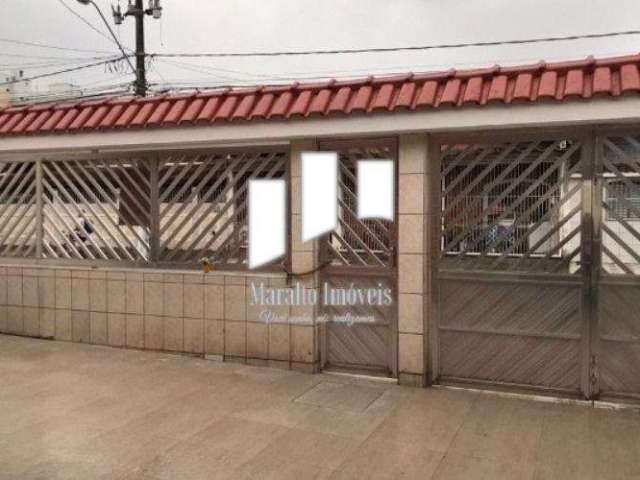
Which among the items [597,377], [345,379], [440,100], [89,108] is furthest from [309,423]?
[89,108]

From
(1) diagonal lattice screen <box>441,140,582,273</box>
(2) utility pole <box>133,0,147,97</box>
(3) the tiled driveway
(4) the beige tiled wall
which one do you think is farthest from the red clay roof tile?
(2) utility pole <box>133,0,147,97</box>

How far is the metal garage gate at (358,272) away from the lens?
5.66 metres

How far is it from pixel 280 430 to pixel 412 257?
197 cm

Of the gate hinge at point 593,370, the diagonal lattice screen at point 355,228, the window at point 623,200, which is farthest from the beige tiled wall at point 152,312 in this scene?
the window at point 623,200

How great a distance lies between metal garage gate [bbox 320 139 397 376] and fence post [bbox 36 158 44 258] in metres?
3.75

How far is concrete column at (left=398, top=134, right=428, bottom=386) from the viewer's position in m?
5.38

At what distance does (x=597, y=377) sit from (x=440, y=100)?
8.79ft

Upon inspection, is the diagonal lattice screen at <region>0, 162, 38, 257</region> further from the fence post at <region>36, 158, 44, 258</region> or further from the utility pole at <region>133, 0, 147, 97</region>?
the utility pole at <region>133, 0, 147, 97</region>

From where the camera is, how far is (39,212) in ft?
24.0

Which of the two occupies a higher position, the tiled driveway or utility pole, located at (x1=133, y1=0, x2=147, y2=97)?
utility pole, located at (x1=133, y1=0, x2=147, y2=97)

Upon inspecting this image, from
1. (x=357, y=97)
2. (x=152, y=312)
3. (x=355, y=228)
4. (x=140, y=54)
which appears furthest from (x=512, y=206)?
(x=140, y=54)

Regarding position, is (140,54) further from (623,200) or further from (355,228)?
(623,200)

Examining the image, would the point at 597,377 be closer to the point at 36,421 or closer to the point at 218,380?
the point at 218,380

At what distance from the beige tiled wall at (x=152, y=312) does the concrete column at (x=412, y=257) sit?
1008mm
